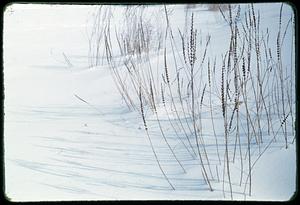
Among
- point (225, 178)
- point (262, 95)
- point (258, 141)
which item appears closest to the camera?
point (225, 178)

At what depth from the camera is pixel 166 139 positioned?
151cm

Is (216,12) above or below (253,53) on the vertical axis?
above

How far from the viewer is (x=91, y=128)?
1.61m

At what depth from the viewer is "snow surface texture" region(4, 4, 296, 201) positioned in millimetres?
1336

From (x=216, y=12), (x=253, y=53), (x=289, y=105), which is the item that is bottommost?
(x=289, y=105)

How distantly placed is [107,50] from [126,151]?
2.02 feet

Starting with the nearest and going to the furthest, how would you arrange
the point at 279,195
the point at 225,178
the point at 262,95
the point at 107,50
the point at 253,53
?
the point at 279,195, the point at 225,178, the point at 262,95, the point at 253,53, the point at 107,50

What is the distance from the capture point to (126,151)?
1484mm

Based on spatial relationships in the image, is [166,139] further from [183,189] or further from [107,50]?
[107,50]

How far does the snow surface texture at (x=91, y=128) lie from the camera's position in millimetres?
1336

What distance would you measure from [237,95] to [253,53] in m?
0.30

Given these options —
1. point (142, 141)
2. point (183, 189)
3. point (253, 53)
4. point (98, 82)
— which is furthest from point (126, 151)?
point (253, 53)

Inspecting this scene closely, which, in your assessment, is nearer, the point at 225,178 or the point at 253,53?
the point at 225,178

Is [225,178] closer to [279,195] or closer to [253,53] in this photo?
[279,195]
